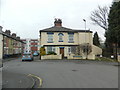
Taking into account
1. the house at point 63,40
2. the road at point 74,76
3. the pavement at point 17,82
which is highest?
the house at point 63,40

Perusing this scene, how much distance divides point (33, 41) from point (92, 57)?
2968 inches


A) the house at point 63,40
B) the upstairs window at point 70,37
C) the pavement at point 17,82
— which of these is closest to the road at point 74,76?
the pavement at point 17,82

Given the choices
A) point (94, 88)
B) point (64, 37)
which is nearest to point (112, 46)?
point (64, 37)

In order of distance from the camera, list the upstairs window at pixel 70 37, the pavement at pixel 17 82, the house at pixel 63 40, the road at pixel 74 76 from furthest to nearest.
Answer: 1. the upstairs window at pixel 70 37
2. the house at pixel 63 40
3. the road at pixel 74 76
4. the pavement at pixel 17 82

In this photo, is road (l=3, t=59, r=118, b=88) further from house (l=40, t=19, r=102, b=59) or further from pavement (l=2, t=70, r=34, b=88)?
house (l=40, t=19, r=102, b=59)

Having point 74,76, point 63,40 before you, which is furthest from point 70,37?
point 74,76

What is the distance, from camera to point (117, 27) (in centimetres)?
2398

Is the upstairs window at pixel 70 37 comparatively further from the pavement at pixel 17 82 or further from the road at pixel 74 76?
the pavement at pixel 17 82

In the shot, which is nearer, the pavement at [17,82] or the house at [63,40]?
the pavement at [17,82]

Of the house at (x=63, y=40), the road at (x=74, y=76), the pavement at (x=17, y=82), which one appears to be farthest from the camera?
the house at (x=63, y=40)

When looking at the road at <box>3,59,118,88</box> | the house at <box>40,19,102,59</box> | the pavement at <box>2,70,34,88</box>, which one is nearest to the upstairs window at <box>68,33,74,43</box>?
the house at <box>40,19,102,59</box>

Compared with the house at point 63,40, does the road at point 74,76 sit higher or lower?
lower

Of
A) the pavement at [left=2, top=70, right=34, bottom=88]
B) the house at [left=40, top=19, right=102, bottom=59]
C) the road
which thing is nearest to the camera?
the pavement at [left=2, top=70, right=34, bottom=88]

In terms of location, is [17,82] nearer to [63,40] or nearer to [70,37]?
[63,40]
